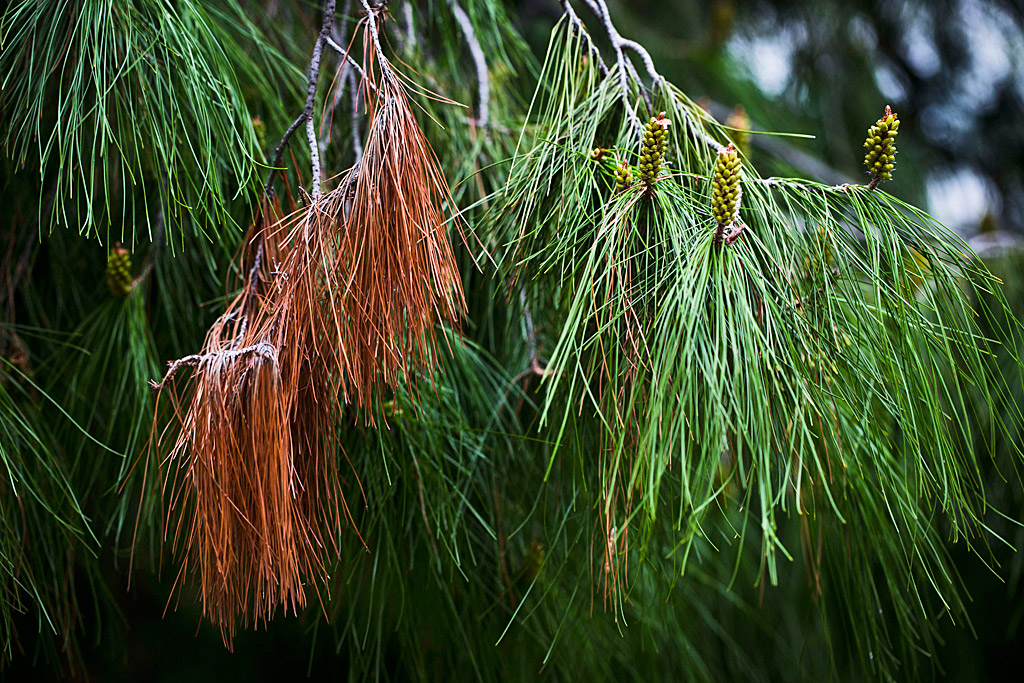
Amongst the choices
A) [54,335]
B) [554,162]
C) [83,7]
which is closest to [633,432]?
[554,162]

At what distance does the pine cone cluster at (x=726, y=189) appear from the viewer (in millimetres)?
397

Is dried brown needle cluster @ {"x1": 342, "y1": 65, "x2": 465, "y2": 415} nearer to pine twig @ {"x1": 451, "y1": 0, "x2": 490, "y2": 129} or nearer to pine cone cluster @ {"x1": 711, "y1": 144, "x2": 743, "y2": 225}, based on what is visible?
pine cone cluster @ {"x1": 711, "y1": 144, "x2": 743, "y2": 225}

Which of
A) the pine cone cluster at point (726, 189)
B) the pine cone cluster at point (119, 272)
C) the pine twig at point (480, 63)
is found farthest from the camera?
the pine twig at point (480, 63)

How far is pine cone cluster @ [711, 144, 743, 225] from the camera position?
40cm

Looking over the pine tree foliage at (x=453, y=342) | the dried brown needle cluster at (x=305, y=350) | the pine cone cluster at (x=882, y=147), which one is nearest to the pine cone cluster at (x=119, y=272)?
the pine tree foliage at (x=453, y=342)

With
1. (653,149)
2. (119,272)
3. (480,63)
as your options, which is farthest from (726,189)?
(119,272)

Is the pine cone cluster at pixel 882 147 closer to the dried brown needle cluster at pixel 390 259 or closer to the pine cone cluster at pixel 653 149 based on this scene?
the pine cone cluster at pixel 653 149

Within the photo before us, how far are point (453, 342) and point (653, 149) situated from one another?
0.24 m

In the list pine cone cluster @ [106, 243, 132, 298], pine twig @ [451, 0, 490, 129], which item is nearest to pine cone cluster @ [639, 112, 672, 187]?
pine twig @ [451, 0, 490, 129]

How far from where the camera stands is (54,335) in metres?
0.72

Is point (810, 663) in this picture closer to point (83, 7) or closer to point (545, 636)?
point (545, 636)

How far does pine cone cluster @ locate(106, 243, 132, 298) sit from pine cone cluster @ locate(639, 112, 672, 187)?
1.55 feet

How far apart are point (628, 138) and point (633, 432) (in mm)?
208

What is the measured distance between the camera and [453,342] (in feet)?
1.93
